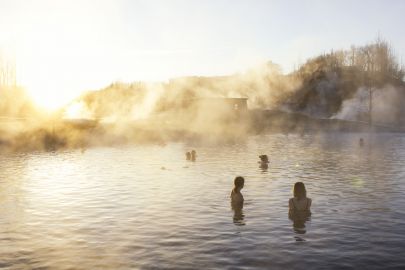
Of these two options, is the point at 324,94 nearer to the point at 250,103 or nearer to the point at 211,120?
the point at 250,103

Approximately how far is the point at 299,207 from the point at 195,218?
443 centimetres

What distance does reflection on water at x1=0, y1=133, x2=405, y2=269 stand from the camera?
13669 mm

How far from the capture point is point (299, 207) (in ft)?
60.7

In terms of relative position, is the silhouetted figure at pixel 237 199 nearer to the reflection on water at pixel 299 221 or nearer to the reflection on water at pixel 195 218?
the reflection on water at pixel 195 218

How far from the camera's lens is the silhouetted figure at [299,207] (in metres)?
17.8

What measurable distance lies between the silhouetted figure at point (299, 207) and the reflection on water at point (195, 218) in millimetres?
257

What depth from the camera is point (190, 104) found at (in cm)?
9838

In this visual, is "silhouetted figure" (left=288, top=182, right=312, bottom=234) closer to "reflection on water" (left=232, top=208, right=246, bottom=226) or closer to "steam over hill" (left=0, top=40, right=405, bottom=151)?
"reflection on water" (left=232, top=208, right=246, bottom=226)

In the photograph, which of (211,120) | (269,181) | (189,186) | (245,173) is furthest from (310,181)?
(211,120)

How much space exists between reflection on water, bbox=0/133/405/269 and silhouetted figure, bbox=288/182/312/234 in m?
0.26

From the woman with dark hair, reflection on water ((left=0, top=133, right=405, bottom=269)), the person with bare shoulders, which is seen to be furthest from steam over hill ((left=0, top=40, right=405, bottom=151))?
the woman with dark hair

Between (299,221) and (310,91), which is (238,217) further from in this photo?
(310,91)

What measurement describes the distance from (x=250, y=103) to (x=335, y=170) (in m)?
106

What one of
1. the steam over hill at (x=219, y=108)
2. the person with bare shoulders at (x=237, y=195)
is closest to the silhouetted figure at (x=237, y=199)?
the person with bare shoulders at (x=237, y=195)
